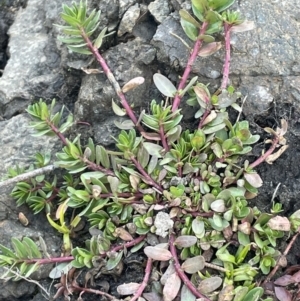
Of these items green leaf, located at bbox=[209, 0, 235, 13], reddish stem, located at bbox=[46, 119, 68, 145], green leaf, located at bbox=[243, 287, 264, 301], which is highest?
green leaf, located at bbox=[209, 0, 235, 13]

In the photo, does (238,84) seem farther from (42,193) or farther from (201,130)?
(42,193)

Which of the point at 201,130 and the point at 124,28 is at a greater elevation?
the point at 124,28

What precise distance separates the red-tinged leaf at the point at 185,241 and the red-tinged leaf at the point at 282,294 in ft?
1.32

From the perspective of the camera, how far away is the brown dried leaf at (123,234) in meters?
2.41

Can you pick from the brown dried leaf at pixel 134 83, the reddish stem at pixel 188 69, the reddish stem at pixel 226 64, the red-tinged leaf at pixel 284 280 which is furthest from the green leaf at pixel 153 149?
the red-tinged leaf at pixel 284 280

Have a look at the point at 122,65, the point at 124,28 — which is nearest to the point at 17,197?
the point at 122,65

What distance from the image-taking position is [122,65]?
272cm

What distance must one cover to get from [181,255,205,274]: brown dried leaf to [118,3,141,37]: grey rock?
1.19 meters

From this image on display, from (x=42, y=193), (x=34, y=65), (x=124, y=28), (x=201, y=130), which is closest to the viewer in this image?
(x=201, y=130)

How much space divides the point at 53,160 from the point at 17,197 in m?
0.25

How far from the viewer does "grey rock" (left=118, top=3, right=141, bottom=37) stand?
9.13 ft

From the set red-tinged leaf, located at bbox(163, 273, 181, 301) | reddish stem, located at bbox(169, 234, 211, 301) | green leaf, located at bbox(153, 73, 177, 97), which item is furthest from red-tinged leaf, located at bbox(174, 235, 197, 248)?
green leaf, located at bbox(153, 73, 177, 97)

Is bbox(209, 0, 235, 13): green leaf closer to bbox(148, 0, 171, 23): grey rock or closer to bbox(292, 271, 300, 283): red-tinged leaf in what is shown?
bbox(148, 0, 171, 23): grey rock

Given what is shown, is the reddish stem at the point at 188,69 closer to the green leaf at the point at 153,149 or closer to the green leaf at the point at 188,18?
the green leaf at the point at 188,18
